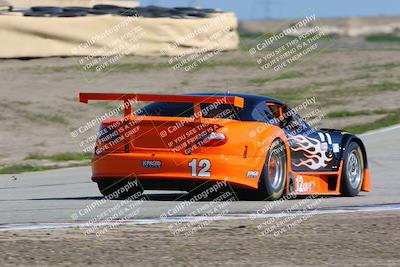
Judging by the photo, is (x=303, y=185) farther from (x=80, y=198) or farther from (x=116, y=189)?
(x=80, y=198)

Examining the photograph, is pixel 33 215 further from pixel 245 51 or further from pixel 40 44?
pixel 245 51

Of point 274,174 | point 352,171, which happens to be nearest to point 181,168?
point 274,174

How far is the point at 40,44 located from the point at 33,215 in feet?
66.4

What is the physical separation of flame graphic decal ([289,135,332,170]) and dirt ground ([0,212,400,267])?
252cm

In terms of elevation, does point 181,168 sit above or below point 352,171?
above

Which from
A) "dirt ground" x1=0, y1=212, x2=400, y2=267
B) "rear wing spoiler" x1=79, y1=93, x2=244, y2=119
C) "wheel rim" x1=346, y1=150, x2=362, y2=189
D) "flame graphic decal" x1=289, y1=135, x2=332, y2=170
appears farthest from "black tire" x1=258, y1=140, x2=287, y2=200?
"dirt ground" x1=0, y1=212, x2=400, y2=267

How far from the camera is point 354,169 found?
1312 centimetres

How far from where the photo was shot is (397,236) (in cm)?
895

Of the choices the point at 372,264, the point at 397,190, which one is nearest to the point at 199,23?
the point at 397,190

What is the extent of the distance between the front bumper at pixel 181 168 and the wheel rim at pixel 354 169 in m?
1.92

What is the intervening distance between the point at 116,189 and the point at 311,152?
2.16m

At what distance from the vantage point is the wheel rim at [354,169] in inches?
508

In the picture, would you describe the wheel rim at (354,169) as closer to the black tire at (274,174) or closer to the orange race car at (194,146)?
the orange race car at (194,146)

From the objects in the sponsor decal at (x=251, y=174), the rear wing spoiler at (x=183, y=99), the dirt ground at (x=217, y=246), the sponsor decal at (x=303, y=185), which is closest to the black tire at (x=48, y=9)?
the sponsor decal at (x=303, y=185)
